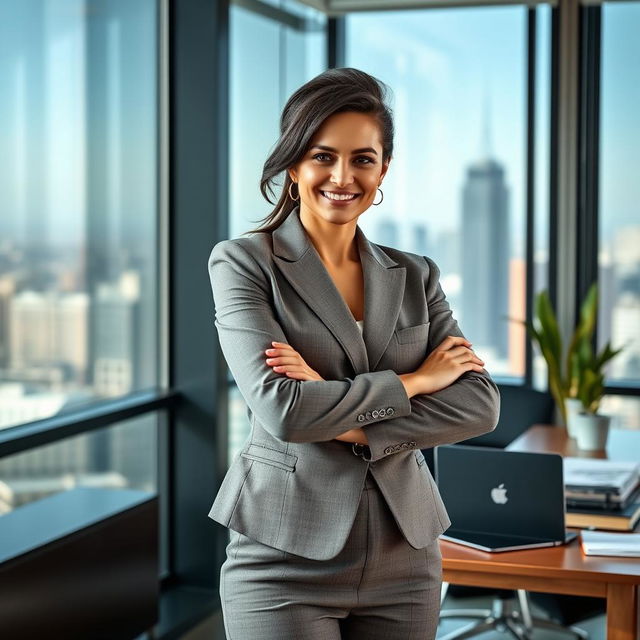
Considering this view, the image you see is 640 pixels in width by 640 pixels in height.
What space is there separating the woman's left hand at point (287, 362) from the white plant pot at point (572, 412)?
2193 mm

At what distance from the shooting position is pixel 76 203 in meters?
3.68

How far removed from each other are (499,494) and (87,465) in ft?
6.32

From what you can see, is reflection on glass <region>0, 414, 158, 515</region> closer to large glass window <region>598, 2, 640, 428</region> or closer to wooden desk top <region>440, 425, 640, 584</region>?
wooden desk top <region>440, 425, 640, 584</region>

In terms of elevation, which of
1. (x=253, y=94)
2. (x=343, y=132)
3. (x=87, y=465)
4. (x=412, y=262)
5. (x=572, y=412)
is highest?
(x=253, y=94)

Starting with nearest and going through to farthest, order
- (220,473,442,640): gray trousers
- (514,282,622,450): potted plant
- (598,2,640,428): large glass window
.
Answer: (220,473,442,640): gray trousers, (514,282,622,450): potted plant, (598,2,640,428): large glass window

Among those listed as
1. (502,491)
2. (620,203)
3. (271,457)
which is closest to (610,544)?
(502,491)

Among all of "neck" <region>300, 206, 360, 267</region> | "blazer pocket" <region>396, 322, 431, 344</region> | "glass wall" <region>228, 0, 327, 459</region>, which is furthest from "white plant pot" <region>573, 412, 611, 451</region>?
"neck" <region>300, 206, 360, 267</region>

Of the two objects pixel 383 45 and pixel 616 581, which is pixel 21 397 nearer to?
pixel 616 581

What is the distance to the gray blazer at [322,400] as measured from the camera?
1.76m

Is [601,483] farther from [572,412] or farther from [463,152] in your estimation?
[463,152]

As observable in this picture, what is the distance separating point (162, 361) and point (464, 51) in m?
2.33

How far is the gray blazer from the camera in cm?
176

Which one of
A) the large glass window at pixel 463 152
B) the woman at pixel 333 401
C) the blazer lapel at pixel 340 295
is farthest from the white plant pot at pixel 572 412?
the blazer lapel at pixel 340 295

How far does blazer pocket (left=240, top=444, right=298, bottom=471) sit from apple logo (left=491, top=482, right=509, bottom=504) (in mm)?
782
